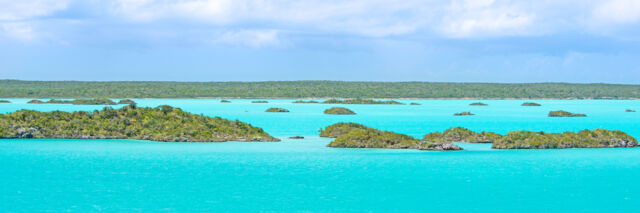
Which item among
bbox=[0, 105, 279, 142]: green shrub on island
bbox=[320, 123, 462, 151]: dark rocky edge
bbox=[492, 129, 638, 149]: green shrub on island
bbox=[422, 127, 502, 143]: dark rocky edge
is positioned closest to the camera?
bbox=[320, 123, 462, 151]: dark rocky edge

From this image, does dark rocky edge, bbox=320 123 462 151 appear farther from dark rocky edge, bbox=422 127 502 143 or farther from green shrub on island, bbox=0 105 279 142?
green shrub on island, bbox=0 105 279 142

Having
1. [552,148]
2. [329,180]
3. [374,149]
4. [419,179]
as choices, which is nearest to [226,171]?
[329,180]

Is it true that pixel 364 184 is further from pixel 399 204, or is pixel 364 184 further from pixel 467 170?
pixel 467 170

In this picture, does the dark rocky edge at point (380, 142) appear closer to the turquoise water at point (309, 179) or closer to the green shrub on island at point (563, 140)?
the turquoise water at point (309, 179)

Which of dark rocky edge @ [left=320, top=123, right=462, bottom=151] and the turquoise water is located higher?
dark rocky edge @ [left=320, top=123, right=462, bottom=151]

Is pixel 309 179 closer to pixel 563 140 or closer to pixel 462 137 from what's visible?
pixel 462 137

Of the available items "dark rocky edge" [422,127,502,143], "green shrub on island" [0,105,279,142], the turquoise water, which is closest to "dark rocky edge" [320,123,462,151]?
the turquoise water
